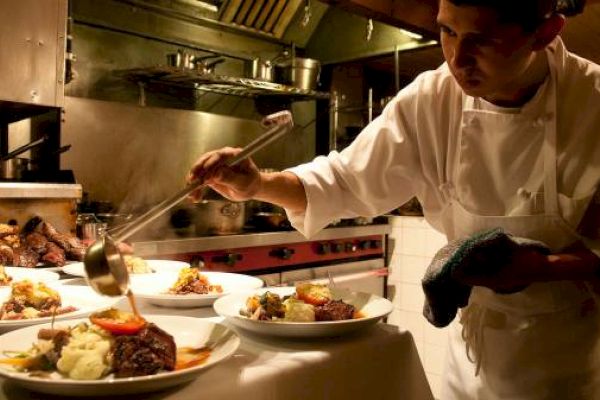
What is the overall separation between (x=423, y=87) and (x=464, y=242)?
1.94 feet

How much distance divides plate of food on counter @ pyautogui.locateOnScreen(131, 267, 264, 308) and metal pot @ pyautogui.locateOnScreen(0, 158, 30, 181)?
1378mm

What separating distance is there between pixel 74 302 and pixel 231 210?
6.78ft

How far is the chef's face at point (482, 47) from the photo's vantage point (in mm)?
1197

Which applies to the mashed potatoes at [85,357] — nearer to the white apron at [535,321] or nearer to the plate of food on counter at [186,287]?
the plate of food on counter at [186,287]

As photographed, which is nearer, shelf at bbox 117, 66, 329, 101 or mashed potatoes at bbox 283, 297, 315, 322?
mashed potatoes at bbox 283, 297, 315, 322

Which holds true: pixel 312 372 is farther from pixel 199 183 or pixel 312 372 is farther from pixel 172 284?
pixel 172 284

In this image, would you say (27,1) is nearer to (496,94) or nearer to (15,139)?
(15,139)

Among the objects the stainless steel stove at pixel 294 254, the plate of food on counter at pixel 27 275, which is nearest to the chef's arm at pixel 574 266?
the plate of food on counter at pixel 27 275

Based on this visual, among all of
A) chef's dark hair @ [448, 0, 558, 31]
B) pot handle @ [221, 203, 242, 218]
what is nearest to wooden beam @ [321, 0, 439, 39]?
pot handle @ [221, 203, 242, 218]

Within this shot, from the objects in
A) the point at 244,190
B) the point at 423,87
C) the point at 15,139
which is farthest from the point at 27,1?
the point at 423,87

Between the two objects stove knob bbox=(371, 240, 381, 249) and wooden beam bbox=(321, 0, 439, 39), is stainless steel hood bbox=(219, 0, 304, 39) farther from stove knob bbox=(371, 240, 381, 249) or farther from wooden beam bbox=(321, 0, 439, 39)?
stove knob bbox=(371, 240, 381, 249)

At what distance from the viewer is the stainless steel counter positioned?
289cm

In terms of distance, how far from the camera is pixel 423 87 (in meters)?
1.57

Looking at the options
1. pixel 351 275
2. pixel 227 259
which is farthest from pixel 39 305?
pixel 351 275
